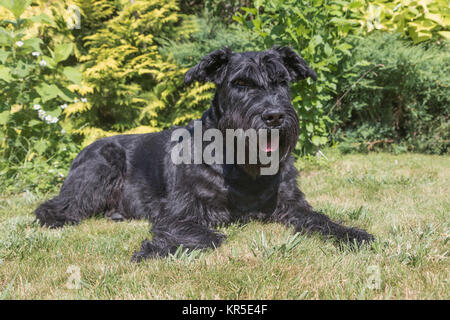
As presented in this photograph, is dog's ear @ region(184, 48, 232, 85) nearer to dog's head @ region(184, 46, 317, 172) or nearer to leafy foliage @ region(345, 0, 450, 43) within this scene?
dog's head @ region(184, 46, 317, 172)

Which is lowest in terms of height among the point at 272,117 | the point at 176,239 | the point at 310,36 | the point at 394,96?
the point at 176,239

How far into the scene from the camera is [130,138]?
351cm

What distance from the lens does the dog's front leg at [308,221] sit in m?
2.21

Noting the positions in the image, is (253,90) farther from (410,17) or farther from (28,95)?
(410,17)

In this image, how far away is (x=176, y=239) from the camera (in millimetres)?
2244

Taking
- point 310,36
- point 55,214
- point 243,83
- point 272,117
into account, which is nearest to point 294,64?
point 243,83

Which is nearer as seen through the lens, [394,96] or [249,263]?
[249,263]

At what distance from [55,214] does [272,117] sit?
2.06m

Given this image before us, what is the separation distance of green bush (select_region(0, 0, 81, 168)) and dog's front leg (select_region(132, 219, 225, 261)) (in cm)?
241

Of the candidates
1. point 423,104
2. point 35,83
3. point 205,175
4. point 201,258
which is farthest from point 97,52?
point 423,104

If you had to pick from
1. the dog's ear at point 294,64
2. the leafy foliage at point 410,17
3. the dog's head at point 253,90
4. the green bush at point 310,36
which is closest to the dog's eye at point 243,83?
the dog's head at point 253,90
